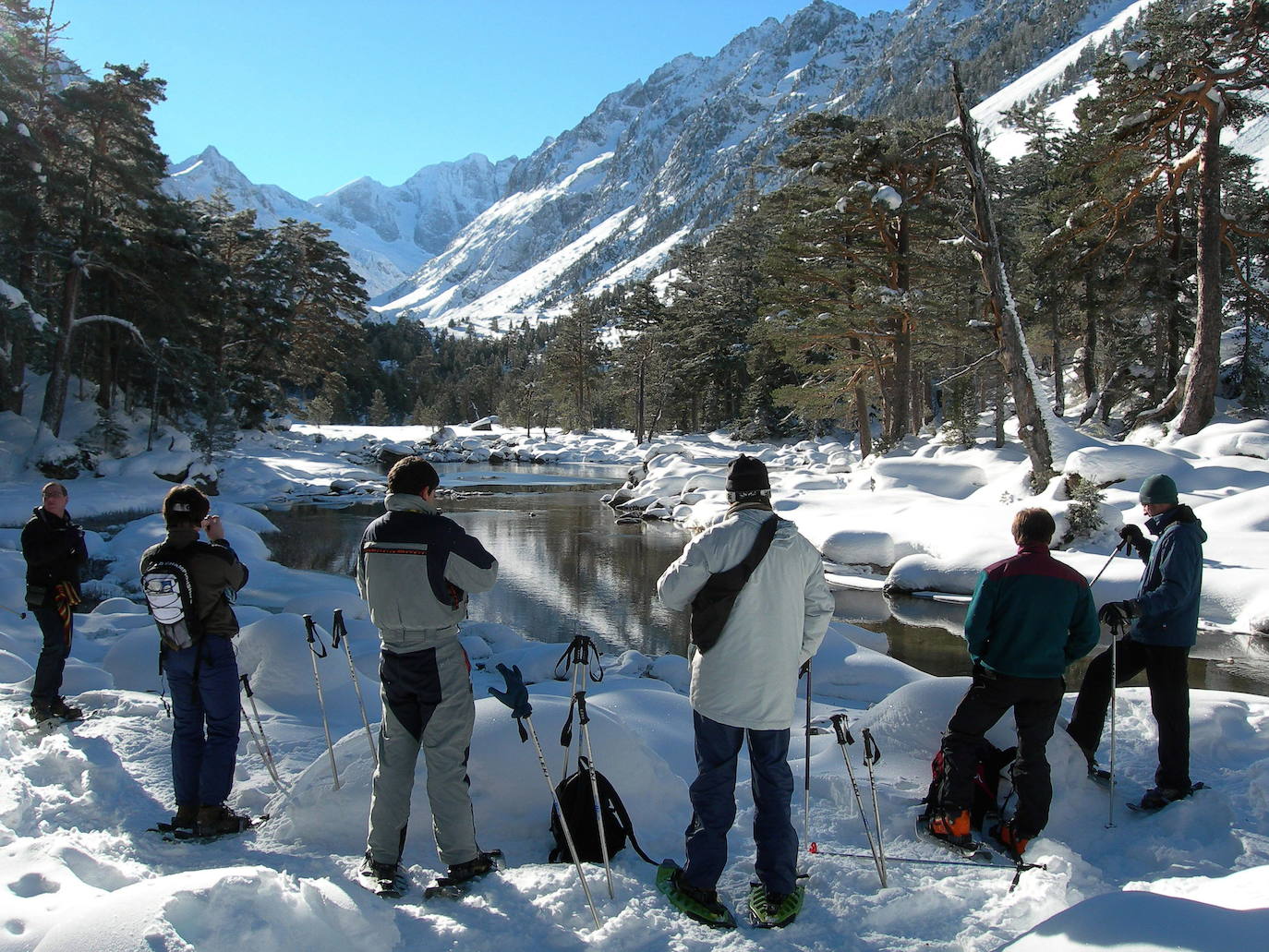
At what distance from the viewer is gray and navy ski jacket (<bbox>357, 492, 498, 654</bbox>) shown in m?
3.06

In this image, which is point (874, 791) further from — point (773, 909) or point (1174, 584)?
point (1174, 584)

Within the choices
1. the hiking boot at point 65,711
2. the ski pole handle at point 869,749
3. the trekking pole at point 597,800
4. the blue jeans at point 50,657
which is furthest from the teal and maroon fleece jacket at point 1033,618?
the blue jeans at point 50,657

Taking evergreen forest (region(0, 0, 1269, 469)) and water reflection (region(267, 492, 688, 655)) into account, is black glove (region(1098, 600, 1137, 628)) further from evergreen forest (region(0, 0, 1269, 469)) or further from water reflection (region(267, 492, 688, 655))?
evergreen forest (region(0, 0, 1269, 469))

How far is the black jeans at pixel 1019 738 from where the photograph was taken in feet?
11.4

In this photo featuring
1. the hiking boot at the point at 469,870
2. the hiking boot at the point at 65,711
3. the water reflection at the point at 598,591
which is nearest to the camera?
the hiking boot at the point at 469,870

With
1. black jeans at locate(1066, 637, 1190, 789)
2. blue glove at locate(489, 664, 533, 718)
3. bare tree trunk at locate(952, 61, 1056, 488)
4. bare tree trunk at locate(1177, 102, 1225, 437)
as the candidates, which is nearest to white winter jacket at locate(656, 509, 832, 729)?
blue glove at locate(489, 664, 533, 718)

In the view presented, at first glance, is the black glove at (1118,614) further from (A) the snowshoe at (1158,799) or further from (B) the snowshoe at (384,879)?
(B) the snowshoe at (384,879)

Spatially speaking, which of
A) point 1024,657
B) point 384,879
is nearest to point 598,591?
point 1024,657

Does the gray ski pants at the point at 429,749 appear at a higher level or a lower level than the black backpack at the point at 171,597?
lower

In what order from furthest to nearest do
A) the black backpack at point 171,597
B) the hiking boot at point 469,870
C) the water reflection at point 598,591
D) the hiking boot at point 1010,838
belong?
the water reflection at point 598,591, the black backpack at point 171,597, the hiking boot at point 1010,838, the hiking boot at point 469,870

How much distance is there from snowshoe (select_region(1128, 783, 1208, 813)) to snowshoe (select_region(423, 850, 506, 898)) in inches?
129

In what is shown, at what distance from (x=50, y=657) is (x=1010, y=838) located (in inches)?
227

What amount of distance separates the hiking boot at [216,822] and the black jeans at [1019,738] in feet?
11.2

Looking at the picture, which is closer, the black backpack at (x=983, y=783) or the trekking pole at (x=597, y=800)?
the trekking pole at (x=597, y=800)
